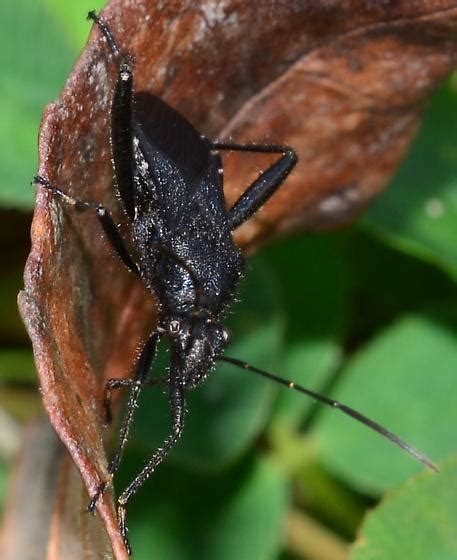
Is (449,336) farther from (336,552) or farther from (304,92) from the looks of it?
(304,92)

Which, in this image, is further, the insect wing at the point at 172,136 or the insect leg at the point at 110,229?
the insect wing at the point at 172,136

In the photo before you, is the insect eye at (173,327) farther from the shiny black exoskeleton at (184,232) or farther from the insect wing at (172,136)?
the insect wing at (172,136)

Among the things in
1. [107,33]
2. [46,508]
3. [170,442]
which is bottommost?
[46,508]

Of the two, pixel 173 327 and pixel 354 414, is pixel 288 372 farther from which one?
pixel 173 327

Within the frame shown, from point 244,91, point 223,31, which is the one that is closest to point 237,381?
point 244,91

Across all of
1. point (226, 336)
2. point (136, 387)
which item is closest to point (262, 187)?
point (226, 336)

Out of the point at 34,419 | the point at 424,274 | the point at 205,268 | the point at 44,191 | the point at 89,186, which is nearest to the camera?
the point at 44,191

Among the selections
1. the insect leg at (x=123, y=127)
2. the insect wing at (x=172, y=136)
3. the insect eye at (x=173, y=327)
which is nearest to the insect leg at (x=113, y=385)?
the insect eye at (x=173, y=327)
